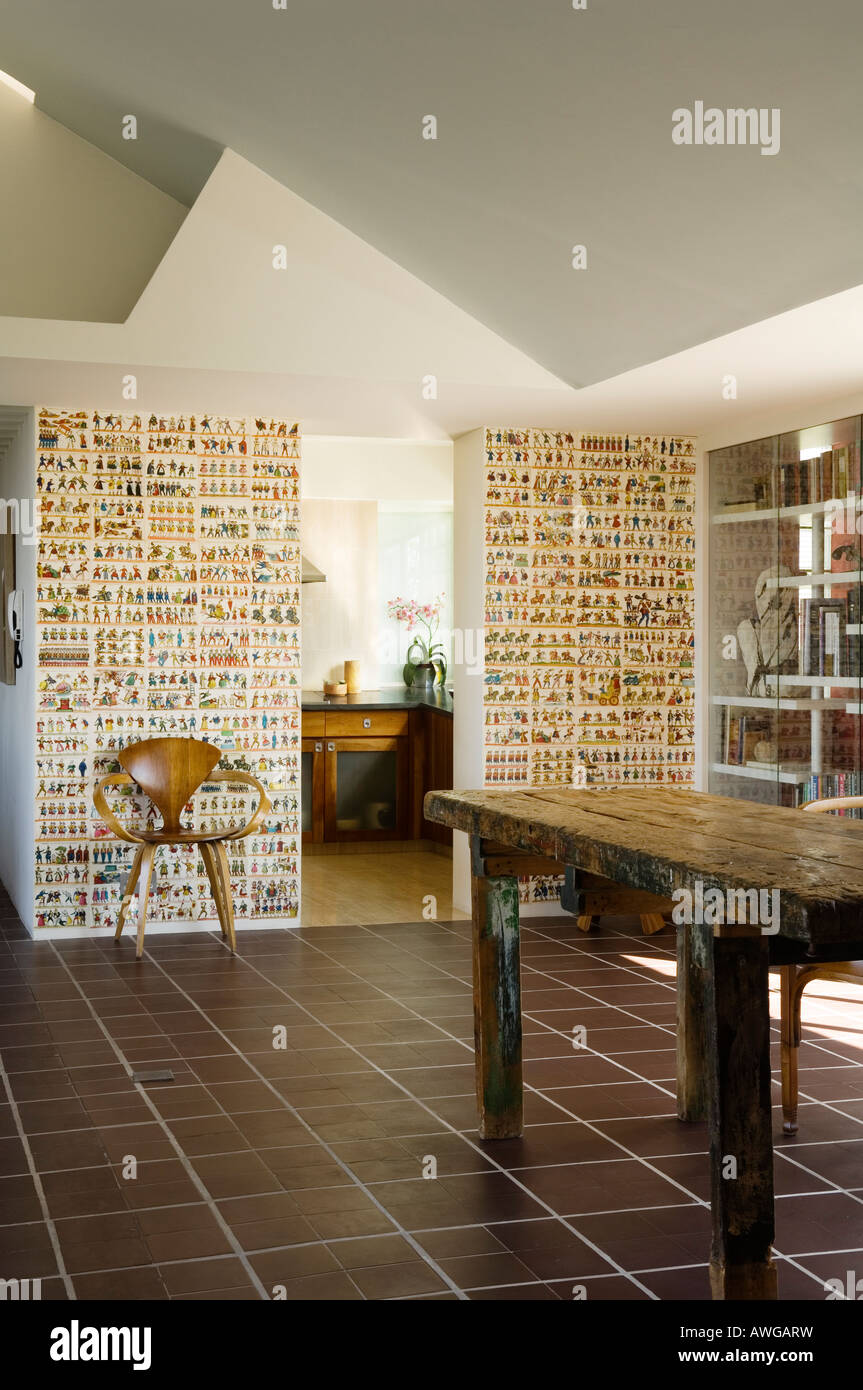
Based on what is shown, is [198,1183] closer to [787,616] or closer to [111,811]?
[111,811]

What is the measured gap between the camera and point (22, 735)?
6871mm

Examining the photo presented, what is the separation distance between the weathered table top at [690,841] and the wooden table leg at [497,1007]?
0.26 metres

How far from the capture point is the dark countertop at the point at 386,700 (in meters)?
9.04

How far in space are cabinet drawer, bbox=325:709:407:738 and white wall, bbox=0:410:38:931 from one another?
7.19 feet

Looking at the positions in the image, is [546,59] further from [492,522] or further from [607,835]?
[492,522]

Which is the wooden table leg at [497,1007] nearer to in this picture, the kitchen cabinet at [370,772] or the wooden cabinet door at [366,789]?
the kitchen cabinet at [370,772]

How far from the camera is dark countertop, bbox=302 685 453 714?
9039mm

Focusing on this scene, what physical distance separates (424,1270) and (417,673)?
7401 mm

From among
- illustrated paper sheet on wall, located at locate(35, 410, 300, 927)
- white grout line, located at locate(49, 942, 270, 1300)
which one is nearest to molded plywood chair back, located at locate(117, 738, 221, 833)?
illustrated paper sheet on wall, located at locate(35, 410, 300, 927)

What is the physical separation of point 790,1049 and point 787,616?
10.2ft

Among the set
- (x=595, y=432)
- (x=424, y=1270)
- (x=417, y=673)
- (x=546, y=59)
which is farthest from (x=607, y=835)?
(x=417, y=673)

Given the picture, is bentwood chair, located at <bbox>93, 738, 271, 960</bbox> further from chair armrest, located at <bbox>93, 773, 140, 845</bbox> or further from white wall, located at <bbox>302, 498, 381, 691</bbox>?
white wall, located at <bbox>302, 498, 381, 691</bbox>

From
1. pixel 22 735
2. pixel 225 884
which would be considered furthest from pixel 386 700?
pixel 225 884
